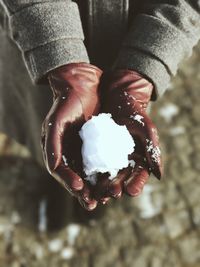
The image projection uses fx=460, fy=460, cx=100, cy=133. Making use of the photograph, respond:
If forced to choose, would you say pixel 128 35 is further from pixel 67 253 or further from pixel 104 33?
pixel 67 253

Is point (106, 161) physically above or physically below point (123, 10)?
below

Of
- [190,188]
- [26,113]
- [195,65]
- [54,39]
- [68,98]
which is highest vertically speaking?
[54,39]

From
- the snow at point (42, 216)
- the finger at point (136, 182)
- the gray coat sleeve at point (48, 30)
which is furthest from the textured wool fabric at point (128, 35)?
the snow at point (42, 216)

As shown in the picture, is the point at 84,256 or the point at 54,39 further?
the point at 84,256

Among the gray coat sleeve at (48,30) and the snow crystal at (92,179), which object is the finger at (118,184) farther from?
the gray coat sleeve at (48,30)

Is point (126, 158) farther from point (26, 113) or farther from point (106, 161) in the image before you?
point (26, 113)

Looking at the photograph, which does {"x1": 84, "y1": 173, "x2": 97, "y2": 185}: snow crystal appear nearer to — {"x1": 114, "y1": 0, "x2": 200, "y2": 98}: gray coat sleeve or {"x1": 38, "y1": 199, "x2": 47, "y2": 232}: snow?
{"x1": 114, "y1": 0, "x2": 200, "y2": 98}: gray coat sleeve

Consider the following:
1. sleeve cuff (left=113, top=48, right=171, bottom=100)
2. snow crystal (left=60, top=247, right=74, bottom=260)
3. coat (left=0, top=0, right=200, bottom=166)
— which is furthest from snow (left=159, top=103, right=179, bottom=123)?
sleeve cuff (left=113, top=48, right=171, bottom=100)

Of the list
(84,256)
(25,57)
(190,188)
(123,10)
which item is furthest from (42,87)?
(190,188)
